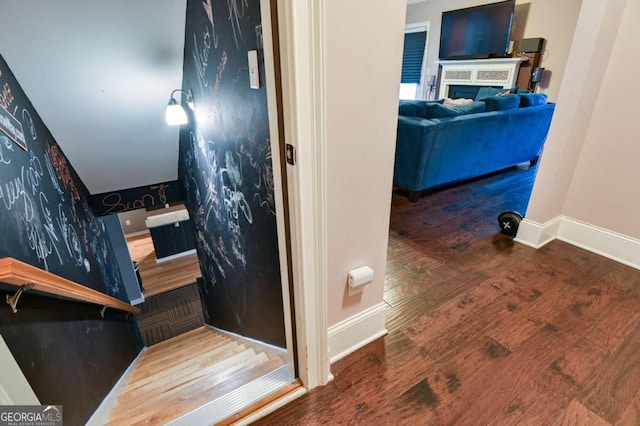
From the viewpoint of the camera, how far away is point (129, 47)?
1908 mm

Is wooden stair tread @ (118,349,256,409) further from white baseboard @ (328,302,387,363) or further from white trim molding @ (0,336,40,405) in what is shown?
white trim molding @ (0,336,40,405)

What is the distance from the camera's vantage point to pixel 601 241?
224 cm

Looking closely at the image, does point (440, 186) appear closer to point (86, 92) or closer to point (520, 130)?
point (520, 130)

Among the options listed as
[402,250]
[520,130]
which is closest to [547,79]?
[520,130]

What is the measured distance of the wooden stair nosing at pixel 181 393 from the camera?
144 cm

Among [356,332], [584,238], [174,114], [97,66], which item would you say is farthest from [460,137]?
[97,66]

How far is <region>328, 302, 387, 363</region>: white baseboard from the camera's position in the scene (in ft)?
4.67

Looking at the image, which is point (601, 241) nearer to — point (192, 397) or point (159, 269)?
point (192, 397)

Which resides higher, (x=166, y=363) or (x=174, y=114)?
(x=174, y=114)

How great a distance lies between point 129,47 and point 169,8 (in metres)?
0.34

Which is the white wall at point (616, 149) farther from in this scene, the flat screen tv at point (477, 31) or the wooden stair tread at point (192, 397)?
the flat screen tv at point (477, 31)

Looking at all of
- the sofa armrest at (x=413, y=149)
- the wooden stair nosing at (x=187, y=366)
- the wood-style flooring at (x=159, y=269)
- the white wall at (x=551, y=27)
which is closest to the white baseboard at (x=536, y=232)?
the sofa armrest at (x=413, y=149)

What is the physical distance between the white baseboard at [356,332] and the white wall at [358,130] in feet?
0.17

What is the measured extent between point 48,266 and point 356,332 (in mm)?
1722
